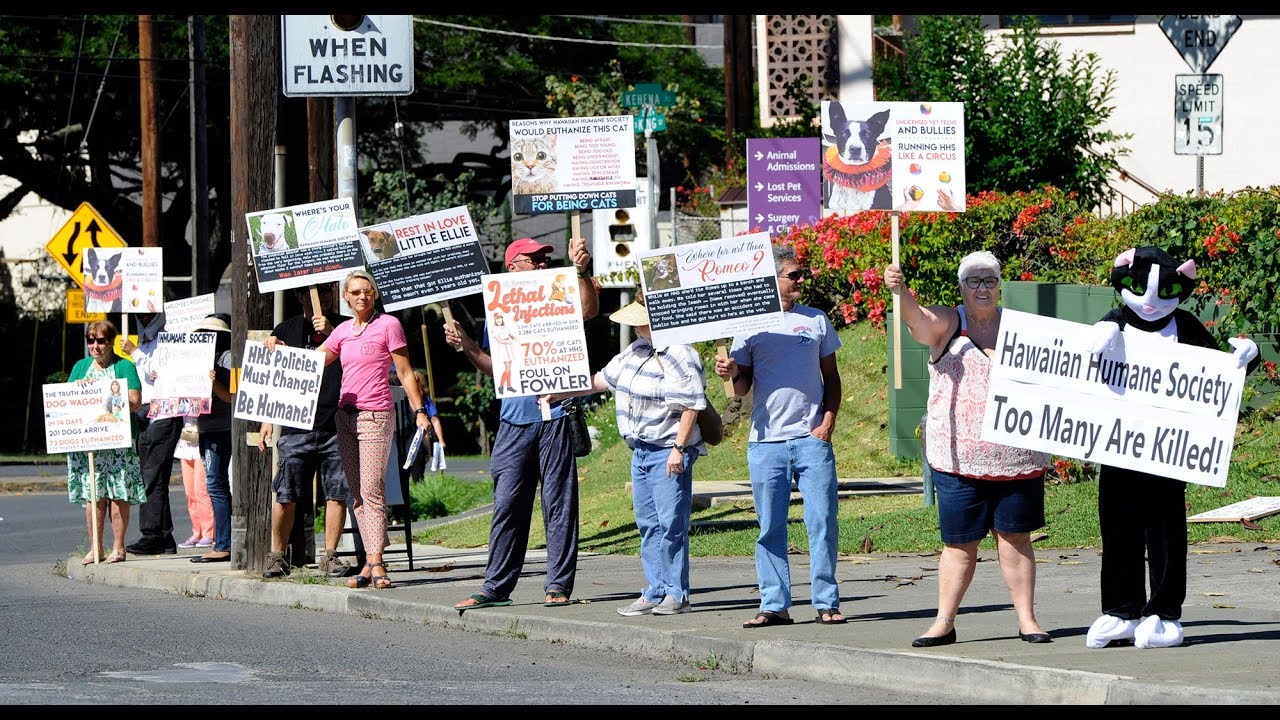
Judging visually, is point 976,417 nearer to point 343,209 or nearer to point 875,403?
point 343,209

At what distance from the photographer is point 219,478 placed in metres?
14.0

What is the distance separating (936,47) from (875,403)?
875 centimetres

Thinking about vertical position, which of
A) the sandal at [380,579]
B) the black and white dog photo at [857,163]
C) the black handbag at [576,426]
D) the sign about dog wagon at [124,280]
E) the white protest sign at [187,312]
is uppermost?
the black and white dog photo at [857,163]

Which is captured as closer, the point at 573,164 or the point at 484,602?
the point at 484,602

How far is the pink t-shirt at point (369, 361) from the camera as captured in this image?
11289 millimetres

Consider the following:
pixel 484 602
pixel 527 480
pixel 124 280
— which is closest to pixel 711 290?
pixel 527 480

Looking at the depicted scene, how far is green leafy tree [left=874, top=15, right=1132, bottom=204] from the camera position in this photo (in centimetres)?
2591

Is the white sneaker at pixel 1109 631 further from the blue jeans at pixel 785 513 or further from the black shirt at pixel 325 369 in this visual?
the black shirt at pixel 325 369

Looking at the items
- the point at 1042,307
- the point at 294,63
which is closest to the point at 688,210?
the point at 1042,307

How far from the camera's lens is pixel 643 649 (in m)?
8.98

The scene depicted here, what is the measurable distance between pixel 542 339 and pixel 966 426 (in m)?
2.84

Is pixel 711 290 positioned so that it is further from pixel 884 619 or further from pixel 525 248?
pixel 884 619

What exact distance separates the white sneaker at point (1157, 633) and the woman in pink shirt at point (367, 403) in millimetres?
4938

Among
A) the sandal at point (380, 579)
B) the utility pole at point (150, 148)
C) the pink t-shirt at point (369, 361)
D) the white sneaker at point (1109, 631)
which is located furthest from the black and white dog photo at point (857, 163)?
the utility pole at point (150, 148)
